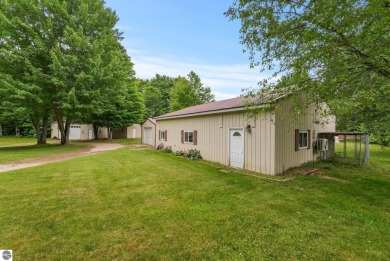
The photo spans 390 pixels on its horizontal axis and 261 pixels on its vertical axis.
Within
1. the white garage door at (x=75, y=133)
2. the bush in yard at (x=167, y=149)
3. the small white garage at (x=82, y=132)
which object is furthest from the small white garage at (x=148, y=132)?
the white garage door at (x=75, y=133)

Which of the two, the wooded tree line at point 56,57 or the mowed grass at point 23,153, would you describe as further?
the wooded tree line at point 56,57

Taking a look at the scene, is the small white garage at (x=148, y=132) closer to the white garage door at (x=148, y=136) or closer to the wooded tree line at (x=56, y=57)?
the white garage door at (x=148, y=136)

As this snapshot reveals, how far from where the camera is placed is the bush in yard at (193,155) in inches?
483

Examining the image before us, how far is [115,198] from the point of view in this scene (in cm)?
535

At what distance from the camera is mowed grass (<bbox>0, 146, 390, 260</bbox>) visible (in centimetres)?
315

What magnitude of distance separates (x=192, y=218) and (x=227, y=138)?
6253mm

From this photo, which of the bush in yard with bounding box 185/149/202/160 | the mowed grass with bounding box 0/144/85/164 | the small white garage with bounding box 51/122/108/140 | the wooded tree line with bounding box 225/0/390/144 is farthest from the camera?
the small white garage with bounding box 51/122/108/140

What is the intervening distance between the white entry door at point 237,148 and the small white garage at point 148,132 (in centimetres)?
1249

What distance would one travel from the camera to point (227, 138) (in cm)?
1005

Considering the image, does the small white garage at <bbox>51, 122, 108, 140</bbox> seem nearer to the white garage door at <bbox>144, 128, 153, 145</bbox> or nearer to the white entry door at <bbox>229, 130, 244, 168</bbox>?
the white garage door at <bbox>144, 128, 153, 145</bbox>

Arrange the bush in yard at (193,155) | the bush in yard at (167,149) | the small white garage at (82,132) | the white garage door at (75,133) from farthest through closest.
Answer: the white garage door at (75,133)
the small white garage at (82,132)
the bush in yard at (167,149)
the bush in yard at (193,155)

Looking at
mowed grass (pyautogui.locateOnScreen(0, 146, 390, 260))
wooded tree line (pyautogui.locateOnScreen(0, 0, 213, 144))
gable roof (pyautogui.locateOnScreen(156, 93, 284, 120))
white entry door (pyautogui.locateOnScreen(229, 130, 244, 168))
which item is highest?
wooded tree line (pyautogui.locateOnScreen(0, 0, 213, 144))

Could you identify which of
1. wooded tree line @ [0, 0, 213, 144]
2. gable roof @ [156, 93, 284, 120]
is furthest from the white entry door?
wooded tree line @ [0, 0, 213, 144]

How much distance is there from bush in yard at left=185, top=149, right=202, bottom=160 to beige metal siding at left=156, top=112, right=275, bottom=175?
0.94 feet
